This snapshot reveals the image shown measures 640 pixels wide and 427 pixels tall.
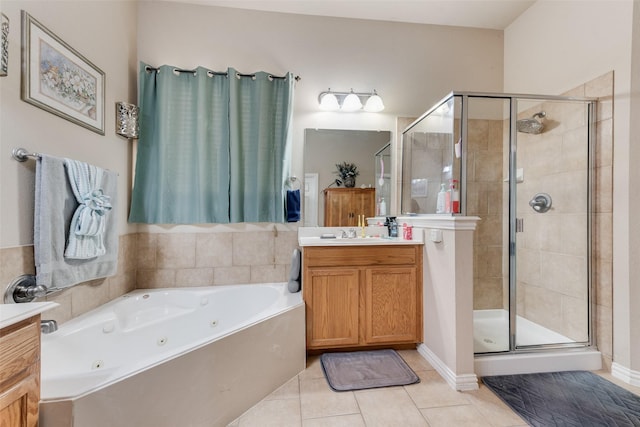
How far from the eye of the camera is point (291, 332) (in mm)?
1844

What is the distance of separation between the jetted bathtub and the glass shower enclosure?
1.42 meters

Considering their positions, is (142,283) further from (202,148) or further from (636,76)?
(636,76)

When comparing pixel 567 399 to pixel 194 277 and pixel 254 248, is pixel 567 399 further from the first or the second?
pixel 194 277

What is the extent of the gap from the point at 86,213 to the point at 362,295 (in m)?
1.81

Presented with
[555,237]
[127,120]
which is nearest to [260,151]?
[127,120]

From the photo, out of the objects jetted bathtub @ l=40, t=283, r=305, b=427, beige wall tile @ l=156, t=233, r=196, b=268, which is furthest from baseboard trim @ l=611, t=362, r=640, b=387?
beige wall tile @ l=156, t=233, r=196, b=268

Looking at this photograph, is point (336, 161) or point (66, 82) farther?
point (336, 161)

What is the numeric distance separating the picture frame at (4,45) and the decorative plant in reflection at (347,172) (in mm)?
2116

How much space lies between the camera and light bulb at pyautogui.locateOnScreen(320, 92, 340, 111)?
2596 mm

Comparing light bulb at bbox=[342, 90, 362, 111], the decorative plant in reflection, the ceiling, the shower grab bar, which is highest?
the ceiling

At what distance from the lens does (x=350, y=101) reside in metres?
2.61

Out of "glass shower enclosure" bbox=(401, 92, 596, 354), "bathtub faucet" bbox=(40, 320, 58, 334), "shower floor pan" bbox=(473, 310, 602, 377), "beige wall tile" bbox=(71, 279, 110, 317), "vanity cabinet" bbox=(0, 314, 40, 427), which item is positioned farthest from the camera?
"glass shower enclosure" bbox=(401, 92, 596, 354)

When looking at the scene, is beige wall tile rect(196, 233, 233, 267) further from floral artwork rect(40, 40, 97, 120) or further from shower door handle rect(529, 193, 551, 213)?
shower door handle rect(529, 193, 551, 213)

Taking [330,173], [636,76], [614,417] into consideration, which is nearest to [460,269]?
[614,417]
